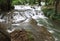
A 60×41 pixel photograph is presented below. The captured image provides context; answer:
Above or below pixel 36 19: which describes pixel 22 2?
below

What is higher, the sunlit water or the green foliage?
the sunlit water

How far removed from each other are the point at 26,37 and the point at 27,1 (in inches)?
1502

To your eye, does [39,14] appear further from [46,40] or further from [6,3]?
[46,40]

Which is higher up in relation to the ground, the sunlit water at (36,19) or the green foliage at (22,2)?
the sunlit water at (36,19)

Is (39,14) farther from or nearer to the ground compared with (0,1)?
nearer to the ground

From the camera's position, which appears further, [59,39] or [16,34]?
[59,39]

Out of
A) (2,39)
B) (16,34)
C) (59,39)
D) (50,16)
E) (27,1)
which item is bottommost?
(27,1)

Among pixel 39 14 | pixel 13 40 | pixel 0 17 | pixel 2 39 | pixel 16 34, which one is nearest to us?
pixel 2 39

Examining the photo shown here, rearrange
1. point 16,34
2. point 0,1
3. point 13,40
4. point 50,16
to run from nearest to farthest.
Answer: point 13,40 → point 16,34 → point 50,16 → point 0,1

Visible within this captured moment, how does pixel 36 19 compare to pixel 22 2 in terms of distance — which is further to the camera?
pixel 22 2

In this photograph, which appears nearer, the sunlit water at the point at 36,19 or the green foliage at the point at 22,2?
the sunlit water at the point at 36,19

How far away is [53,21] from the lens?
23.8m

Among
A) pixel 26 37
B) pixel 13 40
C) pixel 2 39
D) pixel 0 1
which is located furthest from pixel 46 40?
pixel 0 1

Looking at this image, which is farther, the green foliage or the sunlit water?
the green foliage
